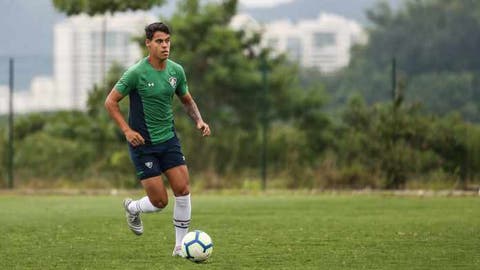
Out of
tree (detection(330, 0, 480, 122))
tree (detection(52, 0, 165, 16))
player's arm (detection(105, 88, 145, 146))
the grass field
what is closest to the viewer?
the grass field

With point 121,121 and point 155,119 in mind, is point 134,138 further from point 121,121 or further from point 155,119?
point 155,119

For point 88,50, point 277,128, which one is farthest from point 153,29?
point 88,50

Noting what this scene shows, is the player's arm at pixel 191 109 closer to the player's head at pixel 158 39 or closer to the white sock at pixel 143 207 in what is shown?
the player's head at pixel 158 39

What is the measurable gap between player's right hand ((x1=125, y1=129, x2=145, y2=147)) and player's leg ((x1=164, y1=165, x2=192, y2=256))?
19.5 inches

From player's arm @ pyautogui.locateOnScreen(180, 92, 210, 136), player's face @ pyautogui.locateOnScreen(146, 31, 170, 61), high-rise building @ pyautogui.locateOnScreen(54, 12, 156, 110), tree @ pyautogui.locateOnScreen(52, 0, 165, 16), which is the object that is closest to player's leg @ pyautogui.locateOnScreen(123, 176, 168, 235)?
player's arm @ pyautogui.locateOnScreen(180, 92, 210, 136)

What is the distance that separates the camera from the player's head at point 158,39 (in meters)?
10.8

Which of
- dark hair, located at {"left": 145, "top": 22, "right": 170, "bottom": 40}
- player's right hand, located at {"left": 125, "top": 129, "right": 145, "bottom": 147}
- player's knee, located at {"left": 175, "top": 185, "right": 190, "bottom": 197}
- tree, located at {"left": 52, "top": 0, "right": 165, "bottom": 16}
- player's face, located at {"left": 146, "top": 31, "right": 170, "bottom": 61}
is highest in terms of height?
tree, located at {"left": 52, "top": 0, "right": 165, "bottom": 16}

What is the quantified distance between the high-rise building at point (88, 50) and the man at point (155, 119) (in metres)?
17.8

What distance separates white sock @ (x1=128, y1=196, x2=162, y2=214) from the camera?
11375 mm

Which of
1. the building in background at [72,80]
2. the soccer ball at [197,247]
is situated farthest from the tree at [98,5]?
the soccer ball at [197,247]

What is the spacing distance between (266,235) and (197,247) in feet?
9.97

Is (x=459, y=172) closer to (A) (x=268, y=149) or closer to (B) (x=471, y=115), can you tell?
(B) (x=471, y=115)

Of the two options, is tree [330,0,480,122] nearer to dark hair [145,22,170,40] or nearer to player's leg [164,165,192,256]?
player's leg [164,165,192,256]

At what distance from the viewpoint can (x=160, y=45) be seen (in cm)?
1080
